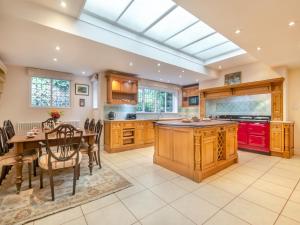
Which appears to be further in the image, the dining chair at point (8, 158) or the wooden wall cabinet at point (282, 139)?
the wooden wall cabinet at point (282, 139)

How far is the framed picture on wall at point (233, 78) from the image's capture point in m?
5.05

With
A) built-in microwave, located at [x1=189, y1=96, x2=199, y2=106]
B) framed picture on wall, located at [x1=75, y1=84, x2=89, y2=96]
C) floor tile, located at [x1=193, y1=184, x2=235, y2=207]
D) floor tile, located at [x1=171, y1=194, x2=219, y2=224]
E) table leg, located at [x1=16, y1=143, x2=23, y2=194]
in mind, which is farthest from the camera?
built-in microwave, located at [x1=189, y1=96, x2=199, y2=106]

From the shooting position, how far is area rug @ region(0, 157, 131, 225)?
1.82 meters

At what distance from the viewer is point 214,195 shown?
2.22m

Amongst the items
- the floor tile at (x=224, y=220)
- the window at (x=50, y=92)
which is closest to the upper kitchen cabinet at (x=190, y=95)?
the window at (x=50, y=92)

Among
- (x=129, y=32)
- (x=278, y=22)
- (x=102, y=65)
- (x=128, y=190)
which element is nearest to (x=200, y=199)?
(x=128, y=190)

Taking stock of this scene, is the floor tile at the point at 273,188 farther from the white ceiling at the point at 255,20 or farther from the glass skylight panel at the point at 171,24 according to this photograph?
the glass skylight panel at the point at 171,24

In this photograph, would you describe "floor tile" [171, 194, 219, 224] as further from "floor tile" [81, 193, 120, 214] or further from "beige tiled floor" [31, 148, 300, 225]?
"floor tile" [81, 193, 120, 214]

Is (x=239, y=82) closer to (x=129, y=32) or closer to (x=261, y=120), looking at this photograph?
(x=261, y=120)

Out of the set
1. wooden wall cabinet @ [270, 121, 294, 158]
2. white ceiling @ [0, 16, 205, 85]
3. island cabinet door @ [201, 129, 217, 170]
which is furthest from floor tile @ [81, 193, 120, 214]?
wooden wall cabinet @ [270, 121, 294, 158]

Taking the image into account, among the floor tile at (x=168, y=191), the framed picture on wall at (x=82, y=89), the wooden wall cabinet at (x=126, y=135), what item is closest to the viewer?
the floor tile at (x=168, y=191)

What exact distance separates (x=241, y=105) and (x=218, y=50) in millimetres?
2269

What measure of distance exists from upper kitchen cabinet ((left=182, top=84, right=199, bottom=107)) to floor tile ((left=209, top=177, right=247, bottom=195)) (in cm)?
458

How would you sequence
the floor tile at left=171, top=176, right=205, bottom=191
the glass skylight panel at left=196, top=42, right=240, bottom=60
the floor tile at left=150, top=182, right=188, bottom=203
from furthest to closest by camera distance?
the glass skylight panel at left=196, top=42, right=240, bottom=60 → the floor tile at left=171, top=176, right=205, bottom=191 → the floor tile at left=150, top=182, right=188, bottom=203
